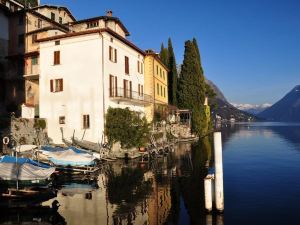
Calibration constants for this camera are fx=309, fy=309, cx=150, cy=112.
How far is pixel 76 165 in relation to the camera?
29109mm

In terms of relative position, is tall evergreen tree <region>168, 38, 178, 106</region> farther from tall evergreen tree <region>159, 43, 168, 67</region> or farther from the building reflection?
the building reflection

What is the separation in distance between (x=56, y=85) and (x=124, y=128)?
422 inches

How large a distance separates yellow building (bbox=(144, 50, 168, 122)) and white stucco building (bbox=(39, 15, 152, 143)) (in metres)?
10.8

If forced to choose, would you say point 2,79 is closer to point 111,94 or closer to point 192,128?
point 111,94

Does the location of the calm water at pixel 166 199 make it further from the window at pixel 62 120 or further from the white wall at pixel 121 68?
the white wall at pixel 121 68

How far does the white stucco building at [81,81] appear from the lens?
37.9m

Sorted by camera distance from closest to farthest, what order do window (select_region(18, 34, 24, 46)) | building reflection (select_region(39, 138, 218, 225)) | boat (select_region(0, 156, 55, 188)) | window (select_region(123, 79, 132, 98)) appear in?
1. building reflection (select_region(39, 138, 218, 225))
2. boat (select_region(0, 156, 55, 188))
3. window (select_region(123, 79, 132, 98))
4. window (select_region(18, 34, 24, 46))

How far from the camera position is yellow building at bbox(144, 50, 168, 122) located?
53.4 meters

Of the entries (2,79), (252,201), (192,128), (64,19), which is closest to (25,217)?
(252,201)

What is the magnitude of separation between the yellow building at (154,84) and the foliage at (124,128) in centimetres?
1301

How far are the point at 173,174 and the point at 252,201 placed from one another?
9.87 meters

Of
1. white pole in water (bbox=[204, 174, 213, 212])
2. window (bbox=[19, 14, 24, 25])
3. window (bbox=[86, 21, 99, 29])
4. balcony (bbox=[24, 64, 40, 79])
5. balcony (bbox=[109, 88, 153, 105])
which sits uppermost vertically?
window (bbox=[19, 14, 24, 25])

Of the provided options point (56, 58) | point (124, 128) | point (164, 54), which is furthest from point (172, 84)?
point (56, 58)

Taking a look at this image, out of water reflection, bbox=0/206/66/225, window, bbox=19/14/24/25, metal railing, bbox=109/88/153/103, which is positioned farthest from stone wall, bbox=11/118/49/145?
window, bbox=19/14/24/25
